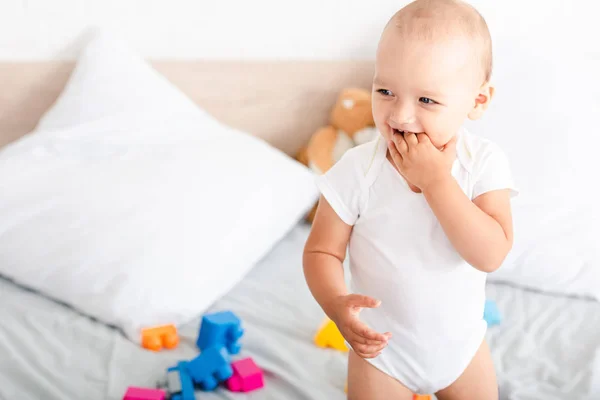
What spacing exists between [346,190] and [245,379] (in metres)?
0.38

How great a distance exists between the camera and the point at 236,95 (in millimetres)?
1865

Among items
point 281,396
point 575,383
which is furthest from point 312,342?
point 575,383

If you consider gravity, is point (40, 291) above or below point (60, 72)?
below

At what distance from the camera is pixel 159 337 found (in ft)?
3.95

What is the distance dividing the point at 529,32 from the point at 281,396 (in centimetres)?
148

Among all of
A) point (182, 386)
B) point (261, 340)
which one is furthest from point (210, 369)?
point (261, 340)

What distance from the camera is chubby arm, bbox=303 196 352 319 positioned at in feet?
2.97

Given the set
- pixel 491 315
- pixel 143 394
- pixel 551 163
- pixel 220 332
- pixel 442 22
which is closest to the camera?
pixel 442 22

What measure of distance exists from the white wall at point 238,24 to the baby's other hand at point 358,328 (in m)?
1.14

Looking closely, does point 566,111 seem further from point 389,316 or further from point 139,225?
point 139,225

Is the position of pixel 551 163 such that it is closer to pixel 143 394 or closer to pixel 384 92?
pixel 384 92

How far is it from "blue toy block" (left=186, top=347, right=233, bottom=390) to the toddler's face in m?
0.49

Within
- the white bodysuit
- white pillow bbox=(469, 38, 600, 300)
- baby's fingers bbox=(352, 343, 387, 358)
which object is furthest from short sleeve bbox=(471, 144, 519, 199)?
white pillow bbox=(469, 38, 600, 300)

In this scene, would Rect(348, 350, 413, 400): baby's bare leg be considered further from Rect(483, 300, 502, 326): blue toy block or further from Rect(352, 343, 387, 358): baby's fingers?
Rect(483, 300, 502, 326): blue toy block
